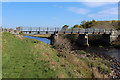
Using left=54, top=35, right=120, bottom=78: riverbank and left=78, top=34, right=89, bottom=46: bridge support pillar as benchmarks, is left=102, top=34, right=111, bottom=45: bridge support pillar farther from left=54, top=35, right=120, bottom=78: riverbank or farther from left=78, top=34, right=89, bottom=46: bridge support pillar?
left=54, top=35, right=120, bottom=78: riverbank

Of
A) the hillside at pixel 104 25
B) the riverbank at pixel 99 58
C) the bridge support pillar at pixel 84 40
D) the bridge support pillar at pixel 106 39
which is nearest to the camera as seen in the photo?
the riverbank at pixel 99 58

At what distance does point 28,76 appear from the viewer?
1420 centimetres

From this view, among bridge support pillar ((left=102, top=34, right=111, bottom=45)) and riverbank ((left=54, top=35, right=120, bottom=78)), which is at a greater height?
bridge support pillar ((left=102, top=34, right=111, bottom=45))

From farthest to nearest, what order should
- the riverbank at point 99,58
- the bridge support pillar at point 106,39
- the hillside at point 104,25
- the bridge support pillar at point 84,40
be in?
the hillside at point 104,25, the bridge support pillar at point 106,39, the bridge support pillar at point 84,40, the riverbank at point 99,58

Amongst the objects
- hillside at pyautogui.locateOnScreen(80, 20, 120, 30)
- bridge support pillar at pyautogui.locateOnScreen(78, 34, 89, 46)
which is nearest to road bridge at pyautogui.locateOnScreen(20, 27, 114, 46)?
bridge support pillar at pyautogui.locateOnScreen(78, 34, 89, 46)

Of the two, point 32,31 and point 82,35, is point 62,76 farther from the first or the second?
point 82,35

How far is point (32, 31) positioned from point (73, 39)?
28.6 meters

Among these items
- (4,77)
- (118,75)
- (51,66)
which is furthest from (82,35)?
(4,77)

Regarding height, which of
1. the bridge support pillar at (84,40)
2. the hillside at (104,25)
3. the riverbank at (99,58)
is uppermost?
the hillside at (104,25)

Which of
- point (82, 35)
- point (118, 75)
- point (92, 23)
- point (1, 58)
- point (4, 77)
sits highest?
point (92, 23)

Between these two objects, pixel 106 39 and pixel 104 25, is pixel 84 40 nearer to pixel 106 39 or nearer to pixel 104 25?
pixel 106 39

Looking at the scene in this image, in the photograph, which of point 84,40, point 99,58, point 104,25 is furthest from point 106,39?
point 104,25

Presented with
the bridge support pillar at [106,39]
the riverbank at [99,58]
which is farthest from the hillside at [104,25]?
the riverbank at [99,58]

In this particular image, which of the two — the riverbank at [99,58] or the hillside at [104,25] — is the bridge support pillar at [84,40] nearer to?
the riverbank at [99,58]
